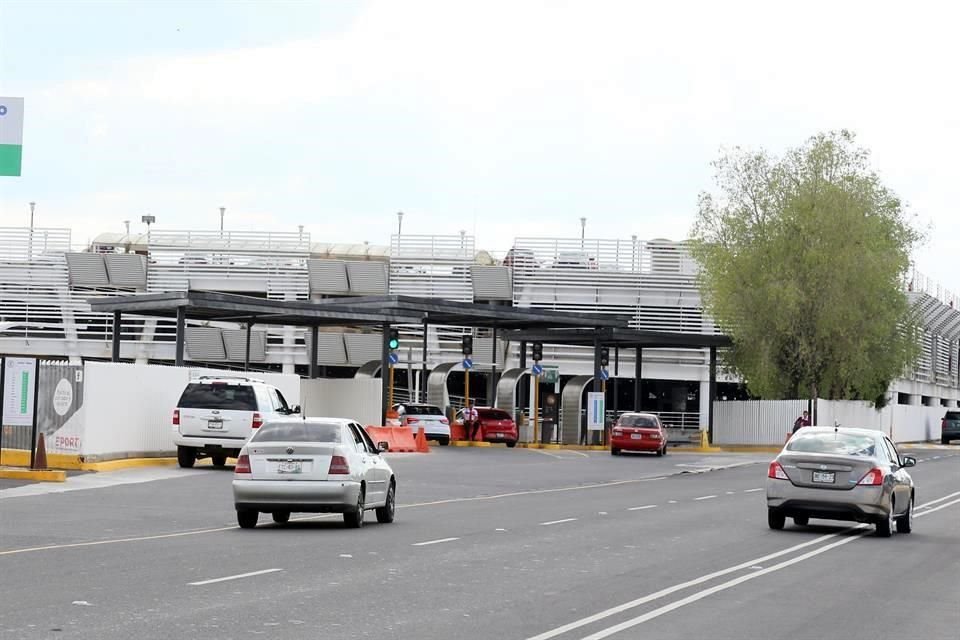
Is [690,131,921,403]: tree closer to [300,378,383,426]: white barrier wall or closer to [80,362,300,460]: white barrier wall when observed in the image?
[300,378,383,426]: white barrier wall

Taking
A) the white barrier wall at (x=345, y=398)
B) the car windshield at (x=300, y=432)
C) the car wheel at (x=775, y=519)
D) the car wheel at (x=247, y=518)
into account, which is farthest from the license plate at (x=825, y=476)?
the white barrier wall at (x=345, y=398)

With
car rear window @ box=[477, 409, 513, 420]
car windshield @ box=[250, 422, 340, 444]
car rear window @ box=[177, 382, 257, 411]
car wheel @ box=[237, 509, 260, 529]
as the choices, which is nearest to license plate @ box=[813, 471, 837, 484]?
car windshield @ box=[250, 422, 340, 444]

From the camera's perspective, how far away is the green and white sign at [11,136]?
29594mm

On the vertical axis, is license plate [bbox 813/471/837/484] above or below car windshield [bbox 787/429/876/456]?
below

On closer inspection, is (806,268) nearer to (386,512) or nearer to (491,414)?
(491,414)

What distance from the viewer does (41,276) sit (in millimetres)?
81750

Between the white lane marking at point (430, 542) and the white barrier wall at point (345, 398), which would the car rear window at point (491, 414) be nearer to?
the white barrier wall at point (345, 398)

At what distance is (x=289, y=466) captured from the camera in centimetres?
2058

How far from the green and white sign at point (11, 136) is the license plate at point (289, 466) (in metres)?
11.8

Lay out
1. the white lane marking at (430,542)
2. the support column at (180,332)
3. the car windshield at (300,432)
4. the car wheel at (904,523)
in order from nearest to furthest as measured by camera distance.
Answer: the white lane marking at (430,542), the car windshield at (300,432), the car wheel at (904,523), the support column at (180,332)

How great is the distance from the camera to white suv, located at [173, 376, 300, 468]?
1329 inches

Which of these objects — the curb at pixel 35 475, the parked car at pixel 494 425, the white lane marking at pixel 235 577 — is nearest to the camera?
the white lane marking at pixel 235 577

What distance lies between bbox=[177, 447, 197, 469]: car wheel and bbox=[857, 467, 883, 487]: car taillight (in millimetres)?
17318

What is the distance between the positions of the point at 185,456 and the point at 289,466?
47.3 ft
